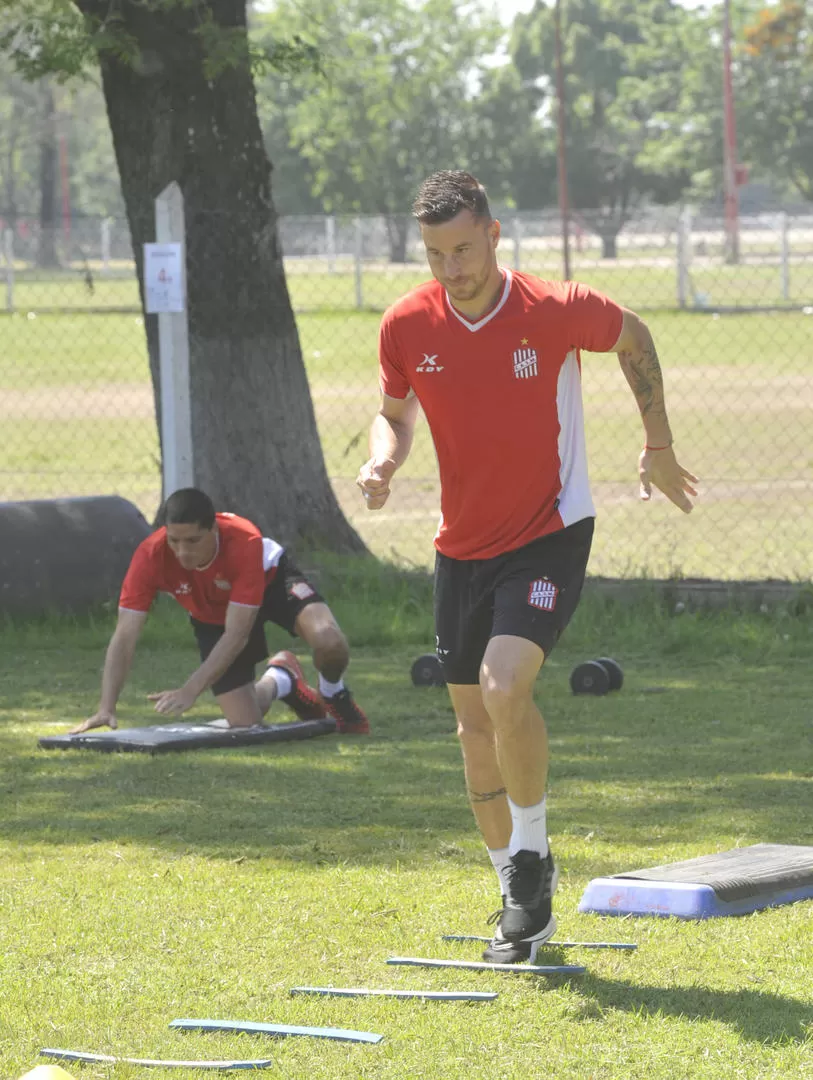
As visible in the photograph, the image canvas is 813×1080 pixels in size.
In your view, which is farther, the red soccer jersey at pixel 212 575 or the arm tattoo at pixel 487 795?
the red soccer jersey at pixel 212 575

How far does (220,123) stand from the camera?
1141cm

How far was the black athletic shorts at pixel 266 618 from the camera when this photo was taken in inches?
320

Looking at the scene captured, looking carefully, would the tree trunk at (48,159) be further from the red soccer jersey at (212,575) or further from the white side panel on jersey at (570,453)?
the white side panel on jersey at (570,453)

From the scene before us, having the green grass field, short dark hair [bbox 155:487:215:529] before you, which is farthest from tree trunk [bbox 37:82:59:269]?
short dark hair [bbox 155:487:215:529]

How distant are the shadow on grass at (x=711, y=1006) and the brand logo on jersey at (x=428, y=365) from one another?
155 centimetres

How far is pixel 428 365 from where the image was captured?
4.74 m

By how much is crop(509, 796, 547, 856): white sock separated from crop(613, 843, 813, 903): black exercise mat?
1.77 feet

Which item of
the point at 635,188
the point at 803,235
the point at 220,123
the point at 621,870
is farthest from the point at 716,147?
the point at 621,870

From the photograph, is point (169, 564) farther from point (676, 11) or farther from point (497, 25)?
point (676, 11)

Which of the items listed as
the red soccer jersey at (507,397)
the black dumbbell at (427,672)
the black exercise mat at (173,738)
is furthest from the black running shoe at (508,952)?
the black dumbbell at (427,672)

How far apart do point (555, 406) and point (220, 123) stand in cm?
716

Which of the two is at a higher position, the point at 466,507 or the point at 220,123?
the point at 220,123

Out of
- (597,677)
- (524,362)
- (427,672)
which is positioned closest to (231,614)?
(427,672)

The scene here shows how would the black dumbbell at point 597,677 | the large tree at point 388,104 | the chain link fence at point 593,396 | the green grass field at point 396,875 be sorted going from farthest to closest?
the large tree at point 388,104
the chain link fence at point 593,396
the black dumbbell at point 597,677
the green grass field at point 396,875
